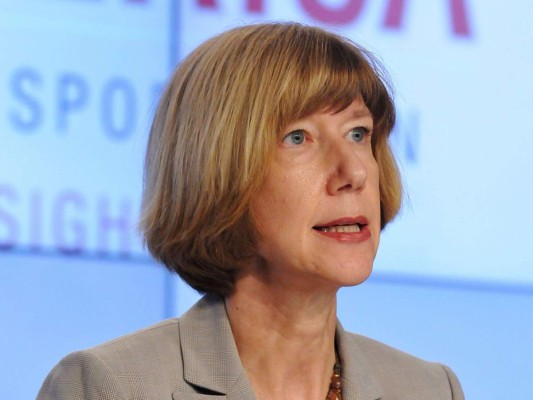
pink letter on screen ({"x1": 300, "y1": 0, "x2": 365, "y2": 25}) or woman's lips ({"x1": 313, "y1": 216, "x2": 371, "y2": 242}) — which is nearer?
woman's lips ({"x1": 313, "y1": 216, "x2": 371, "y2": 242})

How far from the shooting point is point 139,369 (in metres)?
2.03

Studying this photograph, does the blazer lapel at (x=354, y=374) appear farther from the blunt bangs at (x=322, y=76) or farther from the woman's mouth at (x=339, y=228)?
the blunt bangs at (x=322, y=76)

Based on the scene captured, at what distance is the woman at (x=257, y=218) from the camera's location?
203cm

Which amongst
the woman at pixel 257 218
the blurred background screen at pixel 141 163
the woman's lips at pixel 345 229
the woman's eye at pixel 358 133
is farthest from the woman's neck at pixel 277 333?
the blurred background screen at pixel 141 163

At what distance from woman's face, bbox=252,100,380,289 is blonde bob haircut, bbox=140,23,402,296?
28 millimetres

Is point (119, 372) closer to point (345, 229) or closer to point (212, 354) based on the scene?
point (212, 354)

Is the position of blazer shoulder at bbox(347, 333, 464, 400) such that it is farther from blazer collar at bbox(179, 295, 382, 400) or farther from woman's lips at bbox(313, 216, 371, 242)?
woman's lips at bbox(313, 216, 371, 242)

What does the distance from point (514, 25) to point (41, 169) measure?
1.35 meters

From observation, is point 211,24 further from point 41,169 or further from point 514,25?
point 514,25

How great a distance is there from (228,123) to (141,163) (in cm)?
86

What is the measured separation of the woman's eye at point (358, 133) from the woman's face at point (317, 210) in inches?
2.1

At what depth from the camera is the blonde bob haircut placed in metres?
2.04

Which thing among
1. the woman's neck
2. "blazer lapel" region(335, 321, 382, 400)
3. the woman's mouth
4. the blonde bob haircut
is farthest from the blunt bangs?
"blazer lapel" region(335, 321, 382, 400)

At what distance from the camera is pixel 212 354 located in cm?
211
